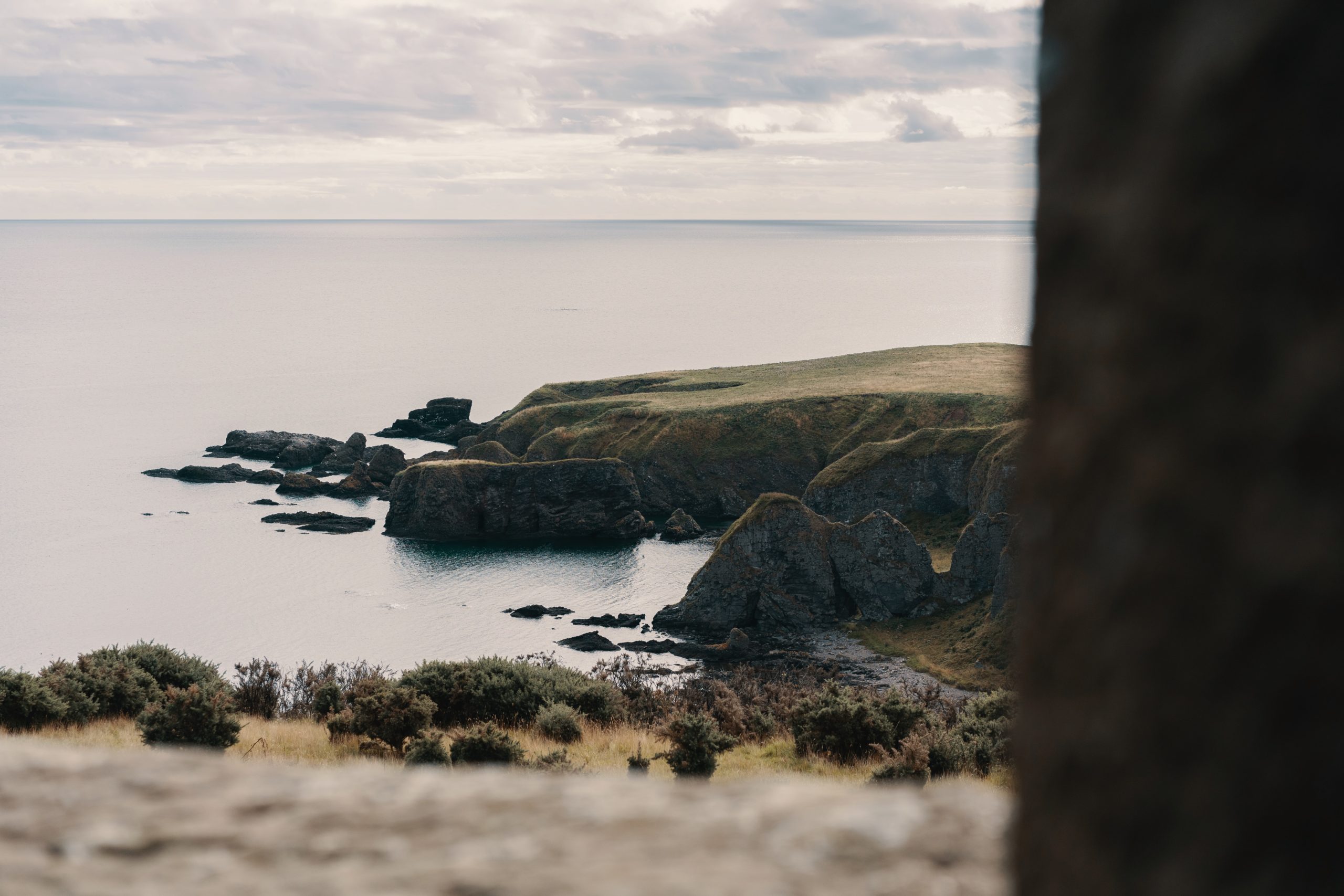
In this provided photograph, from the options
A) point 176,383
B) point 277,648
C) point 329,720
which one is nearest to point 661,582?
point 277,648

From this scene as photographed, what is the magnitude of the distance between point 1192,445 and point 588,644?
2875 inches

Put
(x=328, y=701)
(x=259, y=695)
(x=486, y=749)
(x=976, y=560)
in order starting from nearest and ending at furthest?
(x=486, y=749) < (x=328, y=701) < (x=259, y=695) < (x=976, y=560)

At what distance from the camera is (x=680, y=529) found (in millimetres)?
103750

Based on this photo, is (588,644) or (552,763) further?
(588,644)

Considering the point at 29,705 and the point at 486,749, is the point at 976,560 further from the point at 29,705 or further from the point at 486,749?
the point at 29,705

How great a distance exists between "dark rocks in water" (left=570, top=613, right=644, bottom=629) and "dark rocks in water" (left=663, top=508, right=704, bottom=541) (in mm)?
23630

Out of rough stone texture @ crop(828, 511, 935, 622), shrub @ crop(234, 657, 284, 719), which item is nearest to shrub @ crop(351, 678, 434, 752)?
shrub @ crop(234, 657, 284, 719)

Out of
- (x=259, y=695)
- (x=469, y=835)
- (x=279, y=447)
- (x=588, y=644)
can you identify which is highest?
(x=469, y=835)

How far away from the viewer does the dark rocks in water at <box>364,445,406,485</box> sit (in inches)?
4702

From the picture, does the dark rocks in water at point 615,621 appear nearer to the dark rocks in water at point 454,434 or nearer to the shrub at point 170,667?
the shrub at point 170,667

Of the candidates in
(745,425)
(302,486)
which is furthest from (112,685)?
(302,486)

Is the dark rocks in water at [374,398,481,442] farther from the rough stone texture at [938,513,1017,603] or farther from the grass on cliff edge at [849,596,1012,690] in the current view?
the rough stone texture at [938,513,1017,603]

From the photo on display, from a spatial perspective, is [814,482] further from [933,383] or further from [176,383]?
[176,383]

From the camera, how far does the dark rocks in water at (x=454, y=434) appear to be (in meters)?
142
